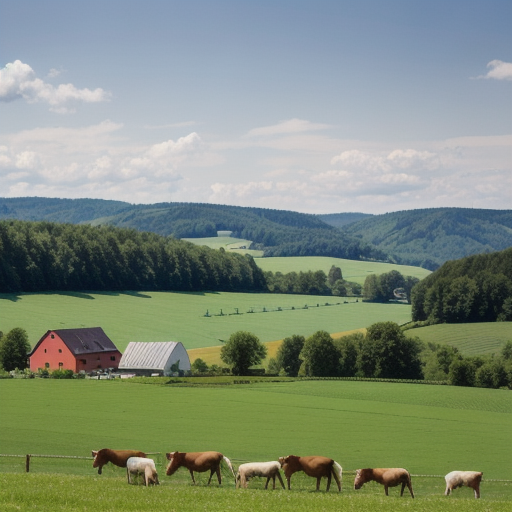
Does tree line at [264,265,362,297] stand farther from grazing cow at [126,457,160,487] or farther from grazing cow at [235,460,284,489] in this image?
grazing cow at [126,457,160,487]

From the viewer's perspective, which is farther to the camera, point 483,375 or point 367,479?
point 483,375

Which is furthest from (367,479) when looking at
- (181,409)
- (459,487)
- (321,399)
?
(321,399)

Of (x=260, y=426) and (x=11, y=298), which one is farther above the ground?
(x=11, y=298)

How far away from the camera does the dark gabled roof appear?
70312mm

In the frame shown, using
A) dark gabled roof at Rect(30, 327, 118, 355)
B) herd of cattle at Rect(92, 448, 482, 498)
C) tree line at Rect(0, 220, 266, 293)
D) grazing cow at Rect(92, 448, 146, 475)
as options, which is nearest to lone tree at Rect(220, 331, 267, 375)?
dark gabled roof at Rect(30, 327, 118, 355)

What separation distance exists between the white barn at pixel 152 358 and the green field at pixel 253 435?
10.8m

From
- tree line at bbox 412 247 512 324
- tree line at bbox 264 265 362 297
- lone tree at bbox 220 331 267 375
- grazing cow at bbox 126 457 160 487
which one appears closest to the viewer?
Answer: grazing cow at bbox 126 457 160 487

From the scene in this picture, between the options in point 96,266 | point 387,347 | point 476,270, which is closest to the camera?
point 387,347

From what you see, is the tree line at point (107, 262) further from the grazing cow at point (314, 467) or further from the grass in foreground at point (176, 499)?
the grass in foreground at point (176, 499)

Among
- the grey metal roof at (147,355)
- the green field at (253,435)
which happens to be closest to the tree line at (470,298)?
the green field at (253,435)

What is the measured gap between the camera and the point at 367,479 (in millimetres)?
22328

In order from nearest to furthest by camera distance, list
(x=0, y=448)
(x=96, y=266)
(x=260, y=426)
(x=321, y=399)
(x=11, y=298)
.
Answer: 1. (x=0, y=448)
2. (x=260, y=426)
3. (x=321, y=399)
4. (x=11, y=298)
5. (x=96, y=266)

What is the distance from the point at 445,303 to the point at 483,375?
109 feet

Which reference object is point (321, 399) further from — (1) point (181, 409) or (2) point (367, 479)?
(2) point (367, 479)
